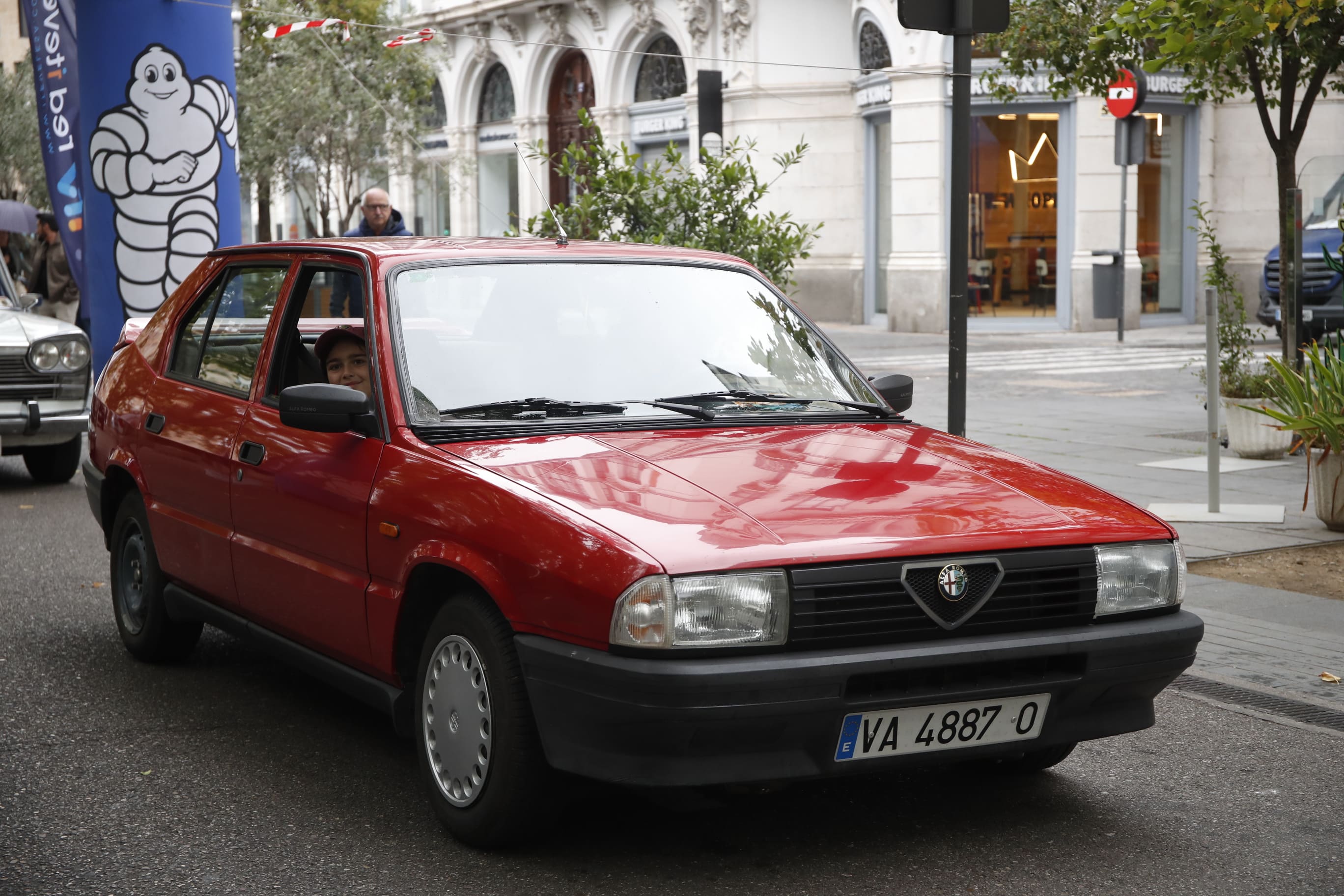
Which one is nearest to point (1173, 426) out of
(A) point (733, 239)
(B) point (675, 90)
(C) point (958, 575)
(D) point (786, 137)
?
(A) point (733, 239)

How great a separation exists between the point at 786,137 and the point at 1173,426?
695 inches

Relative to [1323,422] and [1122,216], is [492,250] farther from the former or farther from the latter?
[1122,216]

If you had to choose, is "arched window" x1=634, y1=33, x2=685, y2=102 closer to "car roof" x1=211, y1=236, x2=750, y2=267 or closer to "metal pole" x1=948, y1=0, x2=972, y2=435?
"metal pole" x1=948, y1=0, x2=972, y2=435

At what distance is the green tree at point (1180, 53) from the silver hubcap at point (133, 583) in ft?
17.0

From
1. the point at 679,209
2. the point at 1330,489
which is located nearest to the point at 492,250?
the point at 1330,489

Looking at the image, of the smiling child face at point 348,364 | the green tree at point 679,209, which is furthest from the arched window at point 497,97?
the smiling child face at point 348,364

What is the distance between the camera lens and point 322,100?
31781 millimetres

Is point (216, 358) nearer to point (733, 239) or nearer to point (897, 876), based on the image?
point (897, 876)

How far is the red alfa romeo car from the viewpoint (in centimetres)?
362

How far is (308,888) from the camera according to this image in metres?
3.83

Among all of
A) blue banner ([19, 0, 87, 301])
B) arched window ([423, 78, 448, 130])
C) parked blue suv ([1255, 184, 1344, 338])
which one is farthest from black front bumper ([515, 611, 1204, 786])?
arched window ([423, 78, 448, 130])

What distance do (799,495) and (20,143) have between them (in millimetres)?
39451

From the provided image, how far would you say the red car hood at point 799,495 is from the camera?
12.1ft

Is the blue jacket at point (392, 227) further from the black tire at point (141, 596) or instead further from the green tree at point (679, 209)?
the black tire at point (141, 596)
